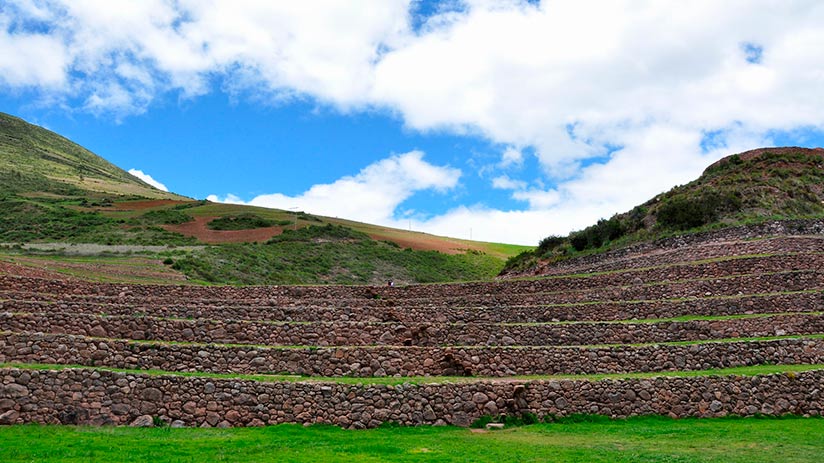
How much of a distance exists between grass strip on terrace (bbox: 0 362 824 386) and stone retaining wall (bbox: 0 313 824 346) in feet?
8.53

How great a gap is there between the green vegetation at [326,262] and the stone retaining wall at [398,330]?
24.3m

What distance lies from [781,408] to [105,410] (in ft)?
58.6

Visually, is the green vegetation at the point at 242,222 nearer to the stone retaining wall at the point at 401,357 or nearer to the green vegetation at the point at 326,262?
the green vegetation at the point at 326,262

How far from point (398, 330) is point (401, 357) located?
7.86 feet

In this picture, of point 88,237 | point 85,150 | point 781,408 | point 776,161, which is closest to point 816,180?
point 776,161

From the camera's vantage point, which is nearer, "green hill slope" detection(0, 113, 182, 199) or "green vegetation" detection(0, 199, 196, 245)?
"green vegetation" detection(0, 199, 196, 245)

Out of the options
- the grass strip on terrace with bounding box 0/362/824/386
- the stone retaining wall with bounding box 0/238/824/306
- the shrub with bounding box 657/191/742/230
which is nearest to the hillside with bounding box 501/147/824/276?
the shrub with bounding box 657/191/742/230

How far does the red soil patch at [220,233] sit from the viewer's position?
216 ft

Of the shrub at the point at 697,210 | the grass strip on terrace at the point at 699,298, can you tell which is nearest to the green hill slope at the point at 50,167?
the shrub at the point at 697,210

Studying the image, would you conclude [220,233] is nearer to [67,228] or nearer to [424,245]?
[67,228]

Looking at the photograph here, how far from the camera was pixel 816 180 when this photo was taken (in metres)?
52.2

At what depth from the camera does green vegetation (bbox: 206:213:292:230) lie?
73.9 m

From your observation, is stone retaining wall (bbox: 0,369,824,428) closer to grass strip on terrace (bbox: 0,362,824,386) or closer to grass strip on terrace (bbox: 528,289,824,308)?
grass strip on terrace (bbox: 0,362,824,386)

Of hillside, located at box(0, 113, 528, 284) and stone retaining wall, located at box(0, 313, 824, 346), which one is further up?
hillside, located at box(0, 113, 528, 284)
